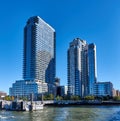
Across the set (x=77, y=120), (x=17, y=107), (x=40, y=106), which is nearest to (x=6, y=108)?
(x=17, y=107)

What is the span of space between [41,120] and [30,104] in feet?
176

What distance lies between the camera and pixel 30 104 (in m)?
132

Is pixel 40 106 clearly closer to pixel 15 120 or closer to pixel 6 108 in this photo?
pixel 6 108

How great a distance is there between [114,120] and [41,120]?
20.3 metres

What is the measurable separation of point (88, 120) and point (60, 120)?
770cm

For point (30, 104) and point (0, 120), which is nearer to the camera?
point (0, 120)

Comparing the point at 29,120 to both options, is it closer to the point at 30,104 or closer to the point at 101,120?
the point at 101,120

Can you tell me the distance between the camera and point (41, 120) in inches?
→ 3095

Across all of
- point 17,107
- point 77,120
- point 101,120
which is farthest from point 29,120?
point 17,107

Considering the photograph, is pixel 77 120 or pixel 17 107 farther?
pixel 17 107

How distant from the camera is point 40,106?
449ft

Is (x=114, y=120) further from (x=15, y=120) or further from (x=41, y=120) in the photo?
(x=15, y=120)

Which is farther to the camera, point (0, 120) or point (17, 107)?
point (17, 107)

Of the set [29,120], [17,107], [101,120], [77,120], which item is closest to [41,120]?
[29,120]
